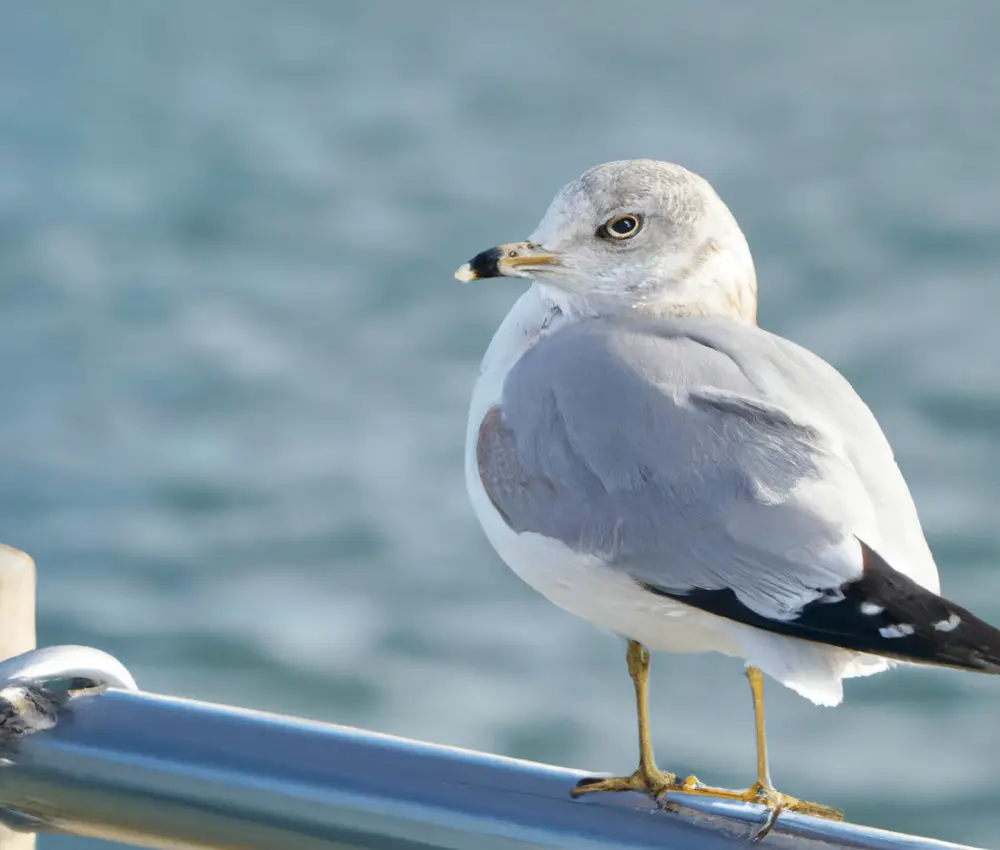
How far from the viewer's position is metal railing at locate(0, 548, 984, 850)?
3.00 ft

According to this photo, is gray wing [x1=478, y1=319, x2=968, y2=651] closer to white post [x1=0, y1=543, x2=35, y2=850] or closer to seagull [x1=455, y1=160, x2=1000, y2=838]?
seagull [x1=455, y1=160, x2=1000, y2=838]

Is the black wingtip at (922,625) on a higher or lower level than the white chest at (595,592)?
lower

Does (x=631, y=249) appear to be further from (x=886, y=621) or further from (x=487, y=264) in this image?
(x=886, y=621)

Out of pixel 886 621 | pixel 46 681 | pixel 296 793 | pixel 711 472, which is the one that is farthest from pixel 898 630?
pixel 46 681

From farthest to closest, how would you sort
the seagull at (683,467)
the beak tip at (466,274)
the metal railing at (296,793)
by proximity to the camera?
the beak tip at (466,274) → the seagull at (683,467) → the metal railing at (296,793)

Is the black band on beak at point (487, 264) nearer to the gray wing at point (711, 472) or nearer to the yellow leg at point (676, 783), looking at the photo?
the gray wing at point (711, 472)

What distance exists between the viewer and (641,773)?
3.72 ft

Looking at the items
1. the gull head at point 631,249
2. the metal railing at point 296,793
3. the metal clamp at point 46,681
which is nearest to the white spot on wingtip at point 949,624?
the metal railing at point 296,793

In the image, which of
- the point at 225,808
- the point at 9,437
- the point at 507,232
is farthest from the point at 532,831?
the point at 507,232

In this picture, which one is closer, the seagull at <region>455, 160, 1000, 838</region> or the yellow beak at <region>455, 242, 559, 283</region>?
the seagull at <region>455, 160, 1000, 838</region>

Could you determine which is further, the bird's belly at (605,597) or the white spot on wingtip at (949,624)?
the bird's belly at (605,597)

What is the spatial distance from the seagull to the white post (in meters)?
0.29

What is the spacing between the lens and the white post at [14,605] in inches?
44.7

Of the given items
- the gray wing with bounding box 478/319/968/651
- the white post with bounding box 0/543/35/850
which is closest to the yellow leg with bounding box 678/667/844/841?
the gray wing with bounding box 478/319/968/651
